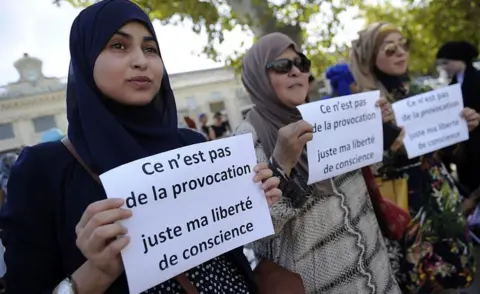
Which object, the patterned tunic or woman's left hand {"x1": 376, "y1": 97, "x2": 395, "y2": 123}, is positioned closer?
Result: the patterned tunic

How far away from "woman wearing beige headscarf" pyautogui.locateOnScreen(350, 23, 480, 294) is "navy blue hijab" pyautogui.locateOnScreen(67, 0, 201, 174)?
5.58 feet

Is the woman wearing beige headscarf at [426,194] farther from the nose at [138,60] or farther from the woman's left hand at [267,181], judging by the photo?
the nose at [138,60]

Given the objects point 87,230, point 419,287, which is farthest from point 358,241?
point 87,230

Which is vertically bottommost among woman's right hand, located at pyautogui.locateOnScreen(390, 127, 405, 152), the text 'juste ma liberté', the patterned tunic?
the patterned tunic

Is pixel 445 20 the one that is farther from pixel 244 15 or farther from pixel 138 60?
pixel 138 60

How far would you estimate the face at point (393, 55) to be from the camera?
8.47 feet

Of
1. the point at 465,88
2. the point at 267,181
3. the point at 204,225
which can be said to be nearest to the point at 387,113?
the point at 267,181

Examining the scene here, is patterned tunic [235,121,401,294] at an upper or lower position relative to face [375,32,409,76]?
lower

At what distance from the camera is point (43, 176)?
3.63 feet

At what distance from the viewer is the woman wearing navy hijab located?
1.02m

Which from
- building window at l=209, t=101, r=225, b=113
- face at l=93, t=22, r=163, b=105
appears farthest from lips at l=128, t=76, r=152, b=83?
building window at l=209, t=101, r=225, b=113

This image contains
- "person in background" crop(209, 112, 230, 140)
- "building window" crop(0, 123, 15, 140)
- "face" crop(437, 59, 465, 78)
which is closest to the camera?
"face" crop(437, 59, 465, 78)

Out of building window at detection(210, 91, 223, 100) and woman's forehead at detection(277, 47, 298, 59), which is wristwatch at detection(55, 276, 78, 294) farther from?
building window at detection(210, 91, 223, 100)

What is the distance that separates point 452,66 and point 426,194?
199cm
